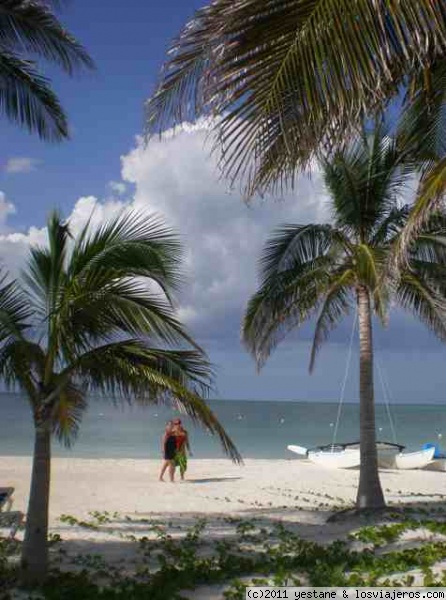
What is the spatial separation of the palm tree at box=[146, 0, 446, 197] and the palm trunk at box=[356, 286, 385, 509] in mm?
7475

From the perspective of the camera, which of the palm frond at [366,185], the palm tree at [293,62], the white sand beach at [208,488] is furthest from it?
the white sand beach at [208,488]

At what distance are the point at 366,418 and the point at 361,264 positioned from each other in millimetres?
2508

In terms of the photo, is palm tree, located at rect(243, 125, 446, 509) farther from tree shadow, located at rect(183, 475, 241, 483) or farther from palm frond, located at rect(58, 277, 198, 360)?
tree shadow, located at rect(183, 475, 241, 483)

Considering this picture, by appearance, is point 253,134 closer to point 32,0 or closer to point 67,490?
point 32,0

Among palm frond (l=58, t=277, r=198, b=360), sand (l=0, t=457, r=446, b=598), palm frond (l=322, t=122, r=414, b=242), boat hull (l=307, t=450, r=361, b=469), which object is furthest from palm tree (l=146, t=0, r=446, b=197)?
boat hull (l=307, t=450, r=361, b=469)

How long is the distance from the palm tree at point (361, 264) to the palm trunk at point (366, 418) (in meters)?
0.02

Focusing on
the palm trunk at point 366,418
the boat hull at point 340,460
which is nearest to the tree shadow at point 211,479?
the boat hull at point 340,460

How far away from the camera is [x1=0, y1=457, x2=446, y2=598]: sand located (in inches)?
401

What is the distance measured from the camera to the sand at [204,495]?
10188 millimetres

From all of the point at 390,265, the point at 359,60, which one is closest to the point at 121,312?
the point at 390,265

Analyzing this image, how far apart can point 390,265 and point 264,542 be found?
481cm

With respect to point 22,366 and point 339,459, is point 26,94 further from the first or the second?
point 339,459

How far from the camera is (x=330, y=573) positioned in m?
6.50

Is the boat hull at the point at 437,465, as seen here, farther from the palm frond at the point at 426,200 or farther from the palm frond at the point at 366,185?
the palm frond at the point at 426,200
